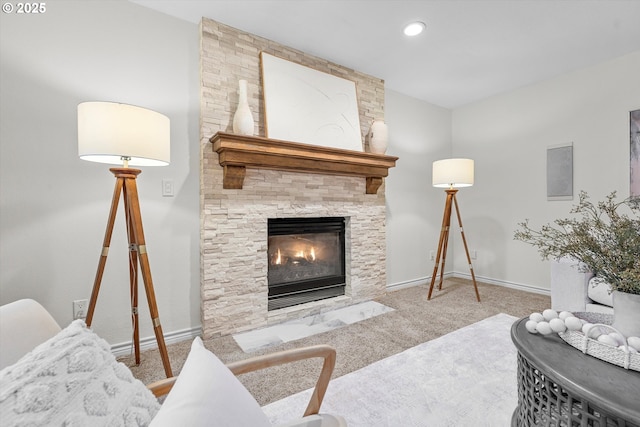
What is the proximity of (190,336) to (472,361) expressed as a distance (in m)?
2.06

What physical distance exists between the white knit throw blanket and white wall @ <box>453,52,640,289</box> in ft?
13.2

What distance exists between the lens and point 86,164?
1952 millimetres

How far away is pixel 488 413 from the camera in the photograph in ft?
4.71

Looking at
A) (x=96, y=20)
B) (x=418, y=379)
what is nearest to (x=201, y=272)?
(x=418, y=379)

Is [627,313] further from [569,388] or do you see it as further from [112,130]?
[112,130]

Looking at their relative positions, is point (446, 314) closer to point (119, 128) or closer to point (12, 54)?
point (119, 128)

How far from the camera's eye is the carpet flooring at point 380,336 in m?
1.74

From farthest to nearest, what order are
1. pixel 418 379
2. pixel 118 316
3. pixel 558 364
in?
pixel 118 316 < pixel 418 379 < pixel 558 364

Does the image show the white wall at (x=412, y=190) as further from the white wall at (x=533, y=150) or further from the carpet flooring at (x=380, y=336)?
the white wall at (x=533, y=150)

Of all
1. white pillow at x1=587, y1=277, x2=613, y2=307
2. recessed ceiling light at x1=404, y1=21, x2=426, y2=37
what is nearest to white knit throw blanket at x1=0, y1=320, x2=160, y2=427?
white pillow at x1=587, y1=277, x2=613, y2=307

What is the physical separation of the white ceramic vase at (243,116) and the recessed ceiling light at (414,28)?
55.6 inches

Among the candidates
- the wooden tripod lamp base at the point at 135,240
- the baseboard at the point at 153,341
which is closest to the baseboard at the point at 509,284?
the baseboard at the point at 153,341

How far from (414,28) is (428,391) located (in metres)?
2.64

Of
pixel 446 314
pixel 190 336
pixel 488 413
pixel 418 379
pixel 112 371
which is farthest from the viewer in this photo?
pixel 446 314
